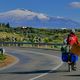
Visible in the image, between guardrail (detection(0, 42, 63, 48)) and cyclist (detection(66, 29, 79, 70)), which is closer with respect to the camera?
cyclist (detection(66, 29, 79, 70))

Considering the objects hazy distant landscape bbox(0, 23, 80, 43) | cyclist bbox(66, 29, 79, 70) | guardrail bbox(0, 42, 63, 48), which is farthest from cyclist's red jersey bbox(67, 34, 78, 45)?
guardrail bbox(0, 42, 63, 48)

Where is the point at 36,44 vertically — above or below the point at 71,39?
below

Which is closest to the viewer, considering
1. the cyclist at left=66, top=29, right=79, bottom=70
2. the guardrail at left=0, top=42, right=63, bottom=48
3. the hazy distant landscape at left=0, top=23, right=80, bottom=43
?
the cyclist at left=66, top=29, right=79, bottom=70

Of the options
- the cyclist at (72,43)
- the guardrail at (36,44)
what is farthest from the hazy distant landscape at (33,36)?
the cyclist at (72,43)

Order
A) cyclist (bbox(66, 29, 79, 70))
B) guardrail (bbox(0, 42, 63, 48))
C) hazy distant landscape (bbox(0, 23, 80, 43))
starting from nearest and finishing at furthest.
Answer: cyclist (bbox(66, 29, 79, 70)), guardrail (bbox(0, 42, 63, 48)), hazy distant landscape (bbox(0, 23, 80, 43))

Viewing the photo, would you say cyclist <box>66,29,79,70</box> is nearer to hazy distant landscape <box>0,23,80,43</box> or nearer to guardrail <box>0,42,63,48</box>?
hazy distant landscape <box>0,23,80,43</box>

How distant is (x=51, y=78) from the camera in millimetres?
17016

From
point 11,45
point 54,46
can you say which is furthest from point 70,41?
point 11,45

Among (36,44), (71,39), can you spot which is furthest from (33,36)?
(71,39)

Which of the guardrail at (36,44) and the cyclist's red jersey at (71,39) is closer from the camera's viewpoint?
the cyclist's red jersey at (71,39)

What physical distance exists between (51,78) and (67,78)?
639mm

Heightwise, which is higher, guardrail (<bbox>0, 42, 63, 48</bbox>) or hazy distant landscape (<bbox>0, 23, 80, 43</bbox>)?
hazy distant landscape (<bbox>0, 23, 80, 43</bbox>)

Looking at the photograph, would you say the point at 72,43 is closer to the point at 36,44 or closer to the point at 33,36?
the point at 36,44

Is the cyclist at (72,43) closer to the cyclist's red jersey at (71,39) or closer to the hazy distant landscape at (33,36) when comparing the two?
the cyclist's red jersey at (71,39)
